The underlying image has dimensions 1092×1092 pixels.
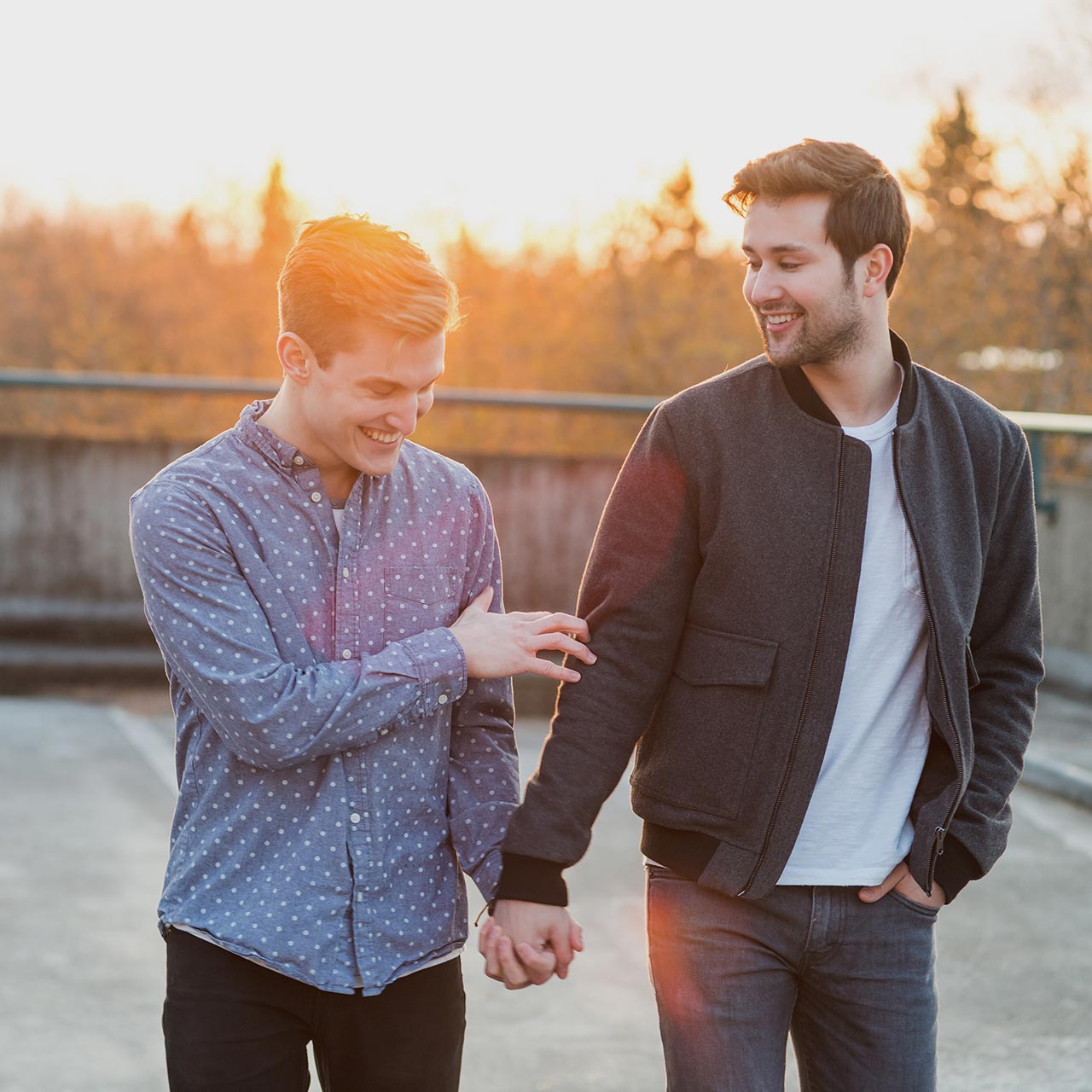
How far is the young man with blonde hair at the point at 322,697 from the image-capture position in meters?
2.15

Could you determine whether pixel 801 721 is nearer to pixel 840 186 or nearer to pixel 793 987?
pixel 793 987

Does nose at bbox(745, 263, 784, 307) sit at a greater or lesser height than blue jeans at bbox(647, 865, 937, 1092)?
greater

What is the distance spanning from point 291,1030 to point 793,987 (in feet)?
2.59

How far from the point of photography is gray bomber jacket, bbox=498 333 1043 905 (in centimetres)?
234

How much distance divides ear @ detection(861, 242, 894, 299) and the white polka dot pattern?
0.80m

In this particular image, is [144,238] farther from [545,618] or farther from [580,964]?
[545,618]

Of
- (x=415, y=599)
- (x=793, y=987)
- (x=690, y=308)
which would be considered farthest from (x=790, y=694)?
(x=690, y=308)

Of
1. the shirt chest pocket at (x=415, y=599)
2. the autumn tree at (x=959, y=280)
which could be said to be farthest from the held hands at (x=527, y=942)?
the autumn tree at (x=959, y=280)

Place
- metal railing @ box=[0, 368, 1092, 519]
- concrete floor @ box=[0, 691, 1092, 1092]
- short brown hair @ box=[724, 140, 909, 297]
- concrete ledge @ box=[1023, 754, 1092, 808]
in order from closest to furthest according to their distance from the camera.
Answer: short brown hair @ box=[724, 140, 909, 297] → concrete floor @ box=[0, 691, 1092, 1092] → concrete ledge @ box=[1023, 754, 1092, 808] → metal railing @ box=[0, 368, 1092, 519]

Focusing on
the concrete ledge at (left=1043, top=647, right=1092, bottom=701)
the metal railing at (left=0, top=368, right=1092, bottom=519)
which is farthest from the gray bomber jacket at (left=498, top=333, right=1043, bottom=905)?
the metal railing at (left=0, top=368, right=1092, bottom=519)

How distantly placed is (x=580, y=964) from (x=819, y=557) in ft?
8.61

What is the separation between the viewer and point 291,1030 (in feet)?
7.34

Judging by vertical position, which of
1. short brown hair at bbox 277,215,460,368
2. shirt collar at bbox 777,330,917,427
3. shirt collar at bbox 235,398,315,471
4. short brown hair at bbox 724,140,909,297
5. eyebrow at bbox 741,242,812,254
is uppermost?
short brown hair at bbox 724,140,909,297

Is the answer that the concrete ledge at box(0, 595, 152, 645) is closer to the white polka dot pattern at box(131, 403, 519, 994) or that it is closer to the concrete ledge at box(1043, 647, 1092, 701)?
the concrete ledge at box(1043, 647, 1092, 701)
